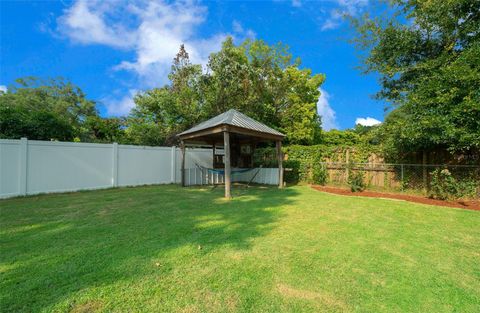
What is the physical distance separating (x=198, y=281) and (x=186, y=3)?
9775mm

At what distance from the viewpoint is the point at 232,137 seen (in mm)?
9875

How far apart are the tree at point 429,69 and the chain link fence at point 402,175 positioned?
1.97 ft

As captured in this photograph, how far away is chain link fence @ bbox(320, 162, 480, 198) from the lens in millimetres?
6543

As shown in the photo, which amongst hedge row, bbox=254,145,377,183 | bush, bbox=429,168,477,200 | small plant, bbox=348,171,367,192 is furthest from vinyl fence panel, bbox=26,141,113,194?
bush, bbox=429,168,477,200

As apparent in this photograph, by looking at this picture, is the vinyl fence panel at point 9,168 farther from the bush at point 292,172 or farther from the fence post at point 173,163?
the bush at point 292,172

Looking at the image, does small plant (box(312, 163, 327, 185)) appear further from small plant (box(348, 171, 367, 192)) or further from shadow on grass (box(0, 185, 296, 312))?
shadow on grass (box(0, 185, 296, 312))

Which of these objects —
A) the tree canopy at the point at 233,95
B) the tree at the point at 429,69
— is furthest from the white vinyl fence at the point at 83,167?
the tree at the point at 429,69

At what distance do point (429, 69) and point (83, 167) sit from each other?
35.1 ft

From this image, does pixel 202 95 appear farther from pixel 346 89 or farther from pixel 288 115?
pixel 346 89

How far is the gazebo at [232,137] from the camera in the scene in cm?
665

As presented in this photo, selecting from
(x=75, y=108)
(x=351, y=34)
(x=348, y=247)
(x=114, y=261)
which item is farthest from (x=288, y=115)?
(x=75, y=108)

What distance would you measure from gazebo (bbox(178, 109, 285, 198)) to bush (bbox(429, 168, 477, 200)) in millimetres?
4582

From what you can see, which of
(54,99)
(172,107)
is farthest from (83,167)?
(54,99)

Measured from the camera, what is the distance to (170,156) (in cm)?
989
